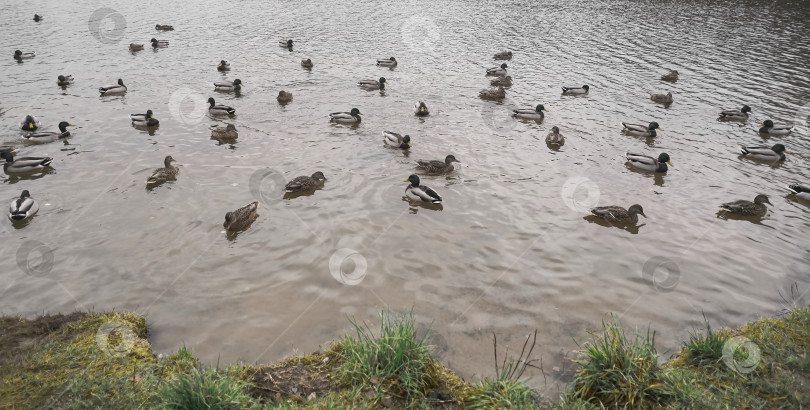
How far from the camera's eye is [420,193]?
40.5 feet

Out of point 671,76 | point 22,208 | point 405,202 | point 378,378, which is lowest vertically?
point 405,202

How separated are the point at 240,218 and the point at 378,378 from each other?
651 centimetres

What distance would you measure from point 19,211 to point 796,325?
1603cm

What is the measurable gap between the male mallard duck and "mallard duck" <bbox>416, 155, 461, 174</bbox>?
602cm

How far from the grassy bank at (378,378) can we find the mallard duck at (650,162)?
8.80 metres

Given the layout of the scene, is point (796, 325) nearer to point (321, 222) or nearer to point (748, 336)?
point (748, 336)

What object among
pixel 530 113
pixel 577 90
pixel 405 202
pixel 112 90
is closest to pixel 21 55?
pixel 112 90

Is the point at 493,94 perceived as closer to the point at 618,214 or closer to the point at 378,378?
the point at 618,214

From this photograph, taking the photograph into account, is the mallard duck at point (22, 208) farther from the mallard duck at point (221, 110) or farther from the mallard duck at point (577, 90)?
the mallard duck at point (577, 90)

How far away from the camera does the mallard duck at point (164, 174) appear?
12812 millimetres

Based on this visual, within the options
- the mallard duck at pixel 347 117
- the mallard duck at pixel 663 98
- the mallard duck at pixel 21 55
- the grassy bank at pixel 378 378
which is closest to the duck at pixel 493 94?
the mallard duck at pixel 347 117

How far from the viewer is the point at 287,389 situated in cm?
584

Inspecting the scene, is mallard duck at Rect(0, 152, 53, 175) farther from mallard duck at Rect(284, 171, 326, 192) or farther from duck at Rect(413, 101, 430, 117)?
duck at Rect(413, 101, 430, 117)

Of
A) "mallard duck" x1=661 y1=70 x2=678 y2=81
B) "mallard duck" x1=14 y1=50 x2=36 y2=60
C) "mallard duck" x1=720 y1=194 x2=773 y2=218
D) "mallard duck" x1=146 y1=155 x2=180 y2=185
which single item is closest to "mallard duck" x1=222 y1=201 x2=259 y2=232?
"mallard duck" x1=146 y1=155 x2=180 y2=185
